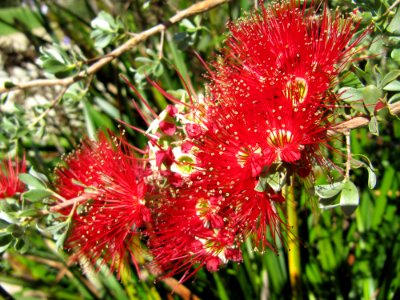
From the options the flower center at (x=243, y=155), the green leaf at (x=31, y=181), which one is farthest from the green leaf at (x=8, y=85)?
the flower center at (x=243, y=155)

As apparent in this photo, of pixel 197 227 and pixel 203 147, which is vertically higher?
pixel 203 147

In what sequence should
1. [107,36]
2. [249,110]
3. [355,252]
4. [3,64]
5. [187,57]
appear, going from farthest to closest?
[3,64]
[187,57]
[355,252]
[107,36]
[249,110]

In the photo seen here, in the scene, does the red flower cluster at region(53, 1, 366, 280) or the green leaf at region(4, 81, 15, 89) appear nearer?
the red flower cluster at region(53, 1, 366, 280)

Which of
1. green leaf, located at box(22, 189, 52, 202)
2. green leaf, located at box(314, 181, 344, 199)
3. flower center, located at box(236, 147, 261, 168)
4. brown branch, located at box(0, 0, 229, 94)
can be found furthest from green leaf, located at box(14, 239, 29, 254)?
green leaf, located at box(314, 181, 344, 199)

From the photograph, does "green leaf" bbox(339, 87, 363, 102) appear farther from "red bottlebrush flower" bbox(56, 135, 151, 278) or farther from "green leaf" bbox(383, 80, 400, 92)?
"red bottlebrush flower" bbox(56, 135, 151, 278)

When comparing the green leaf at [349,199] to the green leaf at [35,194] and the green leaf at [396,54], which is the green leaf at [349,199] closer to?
the green leaf at [396,54]

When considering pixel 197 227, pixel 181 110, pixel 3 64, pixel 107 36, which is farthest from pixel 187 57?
pixel 197 227

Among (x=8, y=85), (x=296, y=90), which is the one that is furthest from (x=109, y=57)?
(x=296, y=90)

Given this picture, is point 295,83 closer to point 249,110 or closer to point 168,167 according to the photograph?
point 249,110
